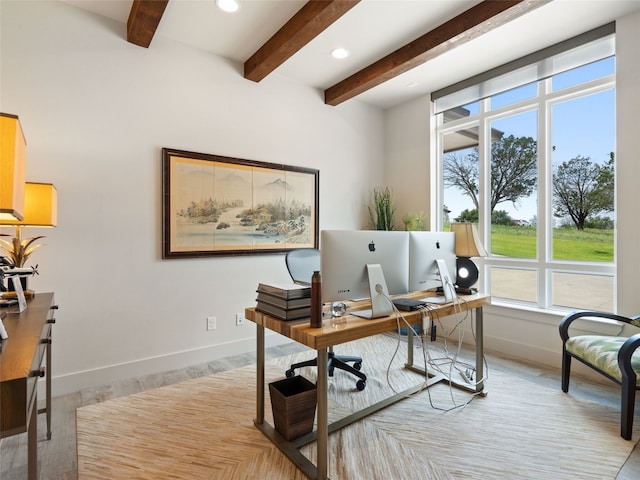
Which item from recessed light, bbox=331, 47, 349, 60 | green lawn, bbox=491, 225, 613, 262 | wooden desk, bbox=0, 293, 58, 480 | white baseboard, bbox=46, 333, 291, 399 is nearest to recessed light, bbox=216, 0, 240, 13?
recessed light, bbox=331, 47, 349, 60

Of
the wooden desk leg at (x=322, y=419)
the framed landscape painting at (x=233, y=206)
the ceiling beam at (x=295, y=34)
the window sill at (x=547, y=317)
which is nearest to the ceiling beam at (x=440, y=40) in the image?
the ceiling beam at (x=295, y=34)

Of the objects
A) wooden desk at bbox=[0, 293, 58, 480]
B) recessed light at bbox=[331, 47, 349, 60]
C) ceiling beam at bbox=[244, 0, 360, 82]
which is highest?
recessed light at bbox=[331, 47, 349, 60]

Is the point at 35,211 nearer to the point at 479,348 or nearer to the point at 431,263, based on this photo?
the point at 431,263

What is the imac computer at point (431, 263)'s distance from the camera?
208 cm

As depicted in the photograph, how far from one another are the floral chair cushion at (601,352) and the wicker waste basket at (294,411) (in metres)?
1.85

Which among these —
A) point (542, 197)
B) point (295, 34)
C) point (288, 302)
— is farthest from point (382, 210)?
point (288, 302)

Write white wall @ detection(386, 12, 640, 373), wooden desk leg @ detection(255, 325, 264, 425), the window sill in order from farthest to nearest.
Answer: the window sill < white wall @ detection(386, 12, 640, 373) < wooden desk leg @ detection(255, 325, 264, 425)

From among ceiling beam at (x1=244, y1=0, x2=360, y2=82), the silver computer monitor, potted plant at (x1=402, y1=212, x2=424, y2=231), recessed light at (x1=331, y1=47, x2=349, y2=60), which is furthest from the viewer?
potted plant at (x1=402, y1=212, x2=424, y2=231)

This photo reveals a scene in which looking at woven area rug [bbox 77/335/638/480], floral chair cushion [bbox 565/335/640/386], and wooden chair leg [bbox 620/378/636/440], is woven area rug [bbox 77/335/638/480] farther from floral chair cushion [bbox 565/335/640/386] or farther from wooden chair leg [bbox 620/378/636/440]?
floral chair cushion [bbox 565/335/640/386]

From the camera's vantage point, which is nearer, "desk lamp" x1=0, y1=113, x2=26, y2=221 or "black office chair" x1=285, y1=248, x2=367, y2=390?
"desk lamp" x1=0, y1=113, x2=26, y2=221

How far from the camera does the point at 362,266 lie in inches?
70.4

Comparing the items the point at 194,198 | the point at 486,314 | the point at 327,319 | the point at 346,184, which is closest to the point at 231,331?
the point at 194,198

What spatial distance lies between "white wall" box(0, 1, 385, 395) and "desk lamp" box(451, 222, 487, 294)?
189 cm

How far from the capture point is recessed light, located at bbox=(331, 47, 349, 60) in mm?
3082
